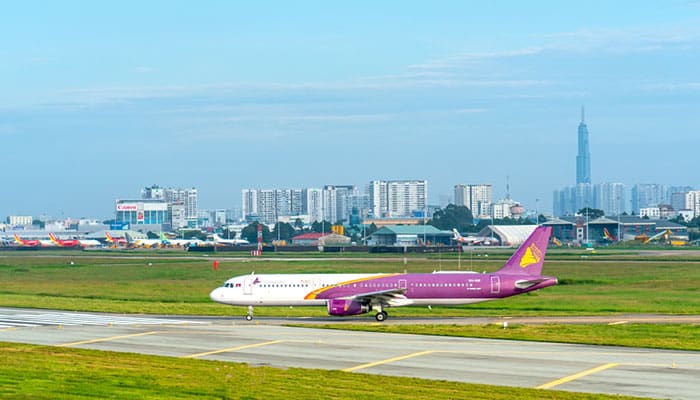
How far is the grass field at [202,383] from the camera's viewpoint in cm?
3150

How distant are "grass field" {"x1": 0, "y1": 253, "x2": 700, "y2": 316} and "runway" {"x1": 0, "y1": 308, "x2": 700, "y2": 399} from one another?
13977 millimetres

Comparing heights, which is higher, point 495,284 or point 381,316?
point 495,284

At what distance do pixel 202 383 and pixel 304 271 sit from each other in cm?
6923

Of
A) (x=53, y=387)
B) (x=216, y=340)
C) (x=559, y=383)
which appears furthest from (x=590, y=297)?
(x=53, y=387)

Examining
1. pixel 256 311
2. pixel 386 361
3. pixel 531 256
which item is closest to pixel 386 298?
pixel 531 256

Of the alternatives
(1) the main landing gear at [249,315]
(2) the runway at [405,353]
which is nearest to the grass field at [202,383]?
(2) the runway at [405,353]

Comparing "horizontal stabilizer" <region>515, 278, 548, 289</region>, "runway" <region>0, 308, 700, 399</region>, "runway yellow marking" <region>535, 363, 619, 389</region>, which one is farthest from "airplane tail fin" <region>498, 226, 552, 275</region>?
"runway yellow marking" <region>535, 363, 619, 389</region>

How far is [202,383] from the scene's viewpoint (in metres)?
33.9

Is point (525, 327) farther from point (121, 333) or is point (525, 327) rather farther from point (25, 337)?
point (25, 337)

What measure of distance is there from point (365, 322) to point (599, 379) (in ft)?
83.9

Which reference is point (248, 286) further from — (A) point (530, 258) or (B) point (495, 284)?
(A) point (530, 258)

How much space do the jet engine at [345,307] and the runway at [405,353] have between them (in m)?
5.37

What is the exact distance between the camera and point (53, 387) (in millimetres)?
32875

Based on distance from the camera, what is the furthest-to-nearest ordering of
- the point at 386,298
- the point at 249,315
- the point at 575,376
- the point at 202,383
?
the point at 249,315 < the point at 386,298 < the point at 575,376 < the point at 202,383
